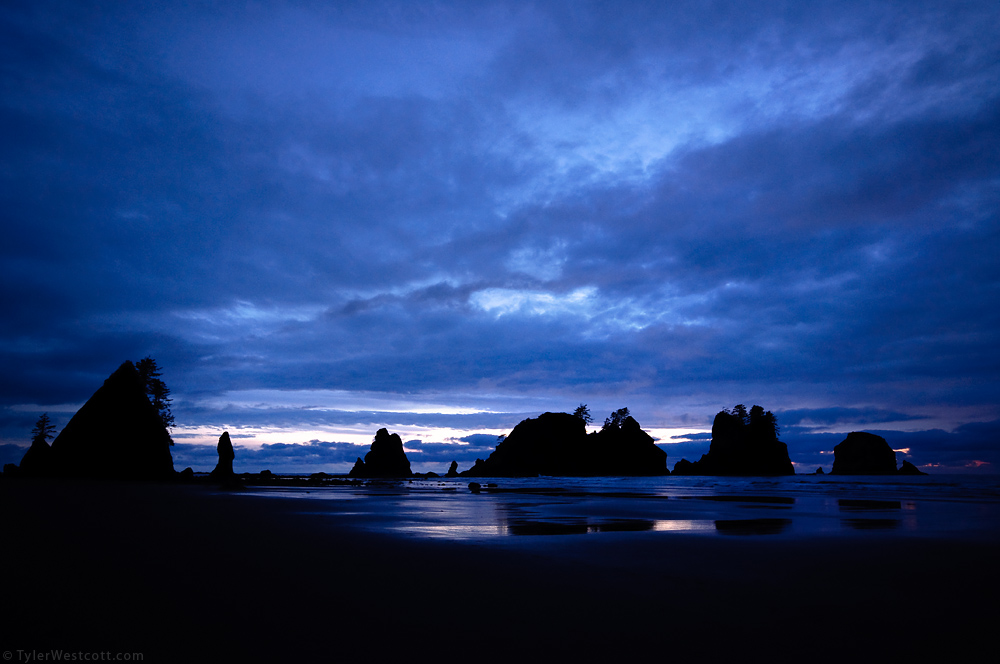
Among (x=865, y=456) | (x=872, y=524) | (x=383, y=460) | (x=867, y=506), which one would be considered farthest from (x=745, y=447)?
(x=872, y=524)

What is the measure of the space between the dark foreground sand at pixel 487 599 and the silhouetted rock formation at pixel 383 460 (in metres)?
118

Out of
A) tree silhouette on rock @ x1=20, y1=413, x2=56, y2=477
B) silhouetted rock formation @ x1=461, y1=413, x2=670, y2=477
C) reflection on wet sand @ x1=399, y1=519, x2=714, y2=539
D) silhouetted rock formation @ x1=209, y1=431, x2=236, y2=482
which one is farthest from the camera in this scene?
silhouetted rock formation @ x1=461, y1=413, x2=670, y2=477

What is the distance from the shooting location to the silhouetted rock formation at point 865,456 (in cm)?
13038

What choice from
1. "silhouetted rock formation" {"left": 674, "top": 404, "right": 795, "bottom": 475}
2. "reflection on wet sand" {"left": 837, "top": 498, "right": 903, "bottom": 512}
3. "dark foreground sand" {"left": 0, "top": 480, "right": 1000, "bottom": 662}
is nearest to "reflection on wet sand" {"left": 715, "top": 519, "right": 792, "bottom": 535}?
"dark foreground sand" {"left": 0, "top": 480, "right": 1000, "bottom": 662}

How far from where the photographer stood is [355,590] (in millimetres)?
5629

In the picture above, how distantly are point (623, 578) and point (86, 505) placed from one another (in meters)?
16.9

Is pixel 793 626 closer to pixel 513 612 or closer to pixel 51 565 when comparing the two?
pixel 513 612

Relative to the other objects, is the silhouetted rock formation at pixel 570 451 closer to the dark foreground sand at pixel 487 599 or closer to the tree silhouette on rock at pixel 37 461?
the tree silhouette on rock at pixel 37 461

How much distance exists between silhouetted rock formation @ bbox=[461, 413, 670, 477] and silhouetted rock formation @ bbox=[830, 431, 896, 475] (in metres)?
49.9

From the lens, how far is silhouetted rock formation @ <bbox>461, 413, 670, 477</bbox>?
485 ft

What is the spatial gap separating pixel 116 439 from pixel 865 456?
166 meters

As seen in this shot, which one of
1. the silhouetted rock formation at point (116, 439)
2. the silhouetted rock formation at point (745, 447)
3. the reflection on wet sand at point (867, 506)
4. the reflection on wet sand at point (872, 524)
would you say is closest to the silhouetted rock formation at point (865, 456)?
the silhouetted rock formation at point (745, 447)

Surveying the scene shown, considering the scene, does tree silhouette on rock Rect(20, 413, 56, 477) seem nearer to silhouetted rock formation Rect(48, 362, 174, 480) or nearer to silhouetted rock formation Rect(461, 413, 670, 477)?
silhouetted rock formation Rect(48, 362, 174, 480)

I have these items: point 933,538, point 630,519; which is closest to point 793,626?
point 933,538
